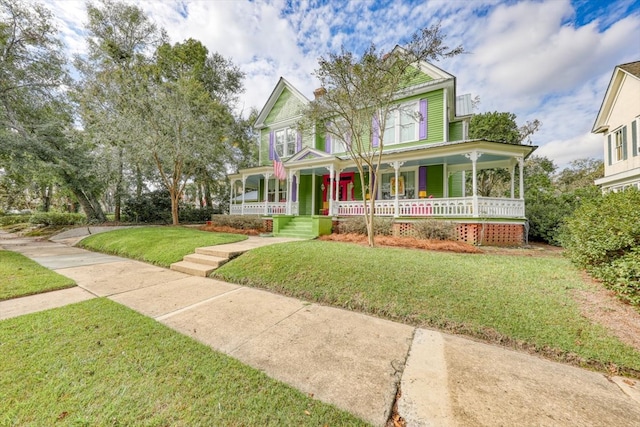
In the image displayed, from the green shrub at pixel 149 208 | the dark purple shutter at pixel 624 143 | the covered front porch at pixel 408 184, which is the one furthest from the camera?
the green shrub at pixel 149 208

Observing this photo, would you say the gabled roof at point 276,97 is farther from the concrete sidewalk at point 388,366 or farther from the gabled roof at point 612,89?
the gabled roof at point 612,89

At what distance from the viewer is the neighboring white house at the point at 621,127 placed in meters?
11.1

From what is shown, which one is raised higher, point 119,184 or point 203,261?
point 119,184

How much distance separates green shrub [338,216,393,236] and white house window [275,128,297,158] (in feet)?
24.6

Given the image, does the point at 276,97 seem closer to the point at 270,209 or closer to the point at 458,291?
the point at 270,209

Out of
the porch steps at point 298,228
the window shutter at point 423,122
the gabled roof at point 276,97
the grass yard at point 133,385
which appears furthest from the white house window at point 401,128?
the grass yard at point 133,385

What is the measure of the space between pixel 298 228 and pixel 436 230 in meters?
5.87

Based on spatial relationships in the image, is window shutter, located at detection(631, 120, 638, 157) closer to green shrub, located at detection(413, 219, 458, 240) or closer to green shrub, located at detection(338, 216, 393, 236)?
green shrub, located at detection(413, 219, 458, 240)

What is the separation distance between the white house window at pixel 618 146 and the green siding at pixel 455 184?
776 centimetres

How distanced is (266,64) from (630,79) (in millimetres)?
19171

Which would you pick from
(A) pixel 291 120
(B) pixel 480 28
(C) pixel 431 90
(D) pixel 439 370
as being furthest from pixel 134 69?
(D) pixel 439 370

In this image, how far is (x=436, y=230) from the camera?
846 cm

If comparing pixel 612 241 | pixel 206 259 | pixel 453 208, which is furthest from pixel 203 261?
pixel 453 208

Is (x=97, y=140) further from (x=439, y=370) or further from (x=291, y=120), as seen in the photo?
(x=439, y=370)
